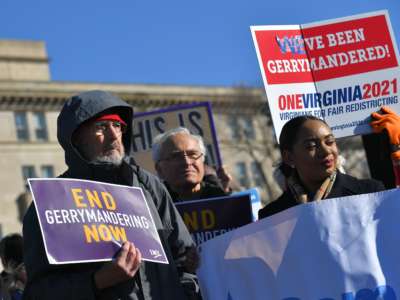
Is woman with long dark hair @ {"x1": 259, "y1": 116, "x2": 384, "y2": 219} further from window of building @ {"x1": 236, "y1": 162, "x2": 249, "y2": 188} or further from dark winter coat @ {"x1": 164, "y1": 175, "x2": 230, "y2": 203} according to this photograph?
window of building @ {"x1": 236, "y1": 162, "x2": 249, "y2": 188}

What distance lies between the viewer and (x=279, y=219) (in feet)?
15.2

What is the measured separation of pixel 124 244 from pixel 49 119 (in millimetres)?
60375

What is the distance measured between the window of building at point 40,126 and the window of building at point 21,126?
0.57 m

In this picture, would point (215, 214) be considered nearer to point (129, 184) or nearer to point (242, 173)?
point (129, 184)

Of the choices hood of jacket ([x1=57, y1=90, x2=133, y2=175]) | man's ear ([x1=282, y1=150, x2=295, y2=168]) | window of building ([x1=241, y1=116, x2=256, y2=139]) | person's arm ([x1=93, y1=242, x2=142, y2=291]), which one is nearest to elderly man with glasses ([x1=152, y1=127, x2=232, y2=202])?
man's ear ([x1=282, y1=150, x2=295, y2=168])

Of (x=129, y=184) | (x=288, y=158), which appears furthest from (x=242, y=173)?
(x=129, y=184)

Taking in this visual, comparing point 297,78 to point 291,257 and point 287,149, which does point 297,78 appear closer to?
point 287,149

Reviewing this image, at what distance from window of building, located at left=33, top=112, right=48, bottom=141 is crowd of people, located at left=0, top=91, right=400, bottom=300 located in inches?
2290

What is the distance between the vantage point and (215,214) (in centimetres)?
564

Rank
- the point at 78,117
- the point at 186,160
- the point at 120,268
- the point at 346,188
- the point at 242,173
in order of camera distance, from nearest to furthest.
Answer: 1. the point at 120,268
2. the point at 78,117
3. the point at 346,188
4. the point at 186,160
5. the point at 242,173

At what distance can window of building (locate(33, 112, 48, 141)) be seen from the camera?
2475 inches

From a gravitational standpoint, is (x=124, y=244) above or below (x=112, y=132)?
below

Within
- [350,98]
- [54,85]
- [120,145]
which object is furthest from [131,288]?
[54,85]

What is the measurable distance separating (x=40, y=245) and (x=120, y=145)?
565 millimetres
